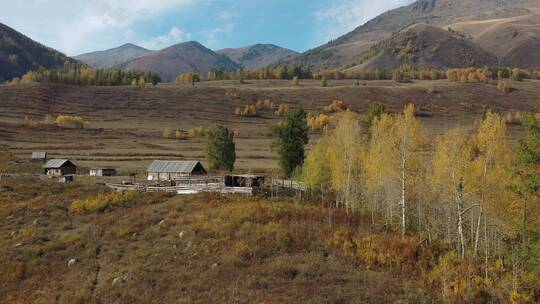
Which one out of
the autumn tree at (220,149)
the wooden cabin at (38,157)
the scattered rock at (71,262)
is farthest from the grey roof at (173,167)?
the scattered rock at (71,262)

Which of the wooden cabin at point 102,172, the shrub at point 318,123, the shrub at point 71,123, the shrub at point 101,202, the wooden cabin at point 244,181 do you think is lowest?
the shrub at point 101,202

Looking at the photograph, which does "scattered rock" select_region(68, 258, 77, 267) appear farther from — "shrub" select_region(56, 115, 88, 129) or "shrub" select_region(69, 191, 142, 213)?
"shrub" select_region(56, 115, 88, 129)

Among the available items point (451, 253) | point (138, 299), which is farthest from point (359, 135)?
point (138, 299)

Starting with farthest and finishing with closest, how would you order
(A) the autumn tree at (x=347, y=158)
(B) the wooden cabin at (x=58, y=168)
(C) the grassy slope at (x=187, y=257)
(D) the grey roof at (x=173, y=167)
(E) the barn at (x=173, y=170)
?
(B) the wooden cabin at (x=58, y=168) < (D) the grey roof at (x=173, y=167) < (E) the barn at (x=173, y=170) < (A) the autumn tree at (x=347, y=158) < (C) the grassy slope at (x=187, y=257)

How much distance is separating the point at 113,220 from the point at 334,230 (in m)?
20.3

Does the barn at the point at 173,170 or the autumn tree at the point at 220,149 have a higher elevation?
the autumn tree at the point at 220,149

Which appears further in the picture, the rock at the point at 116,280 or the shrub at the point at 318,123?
the shrub at the point at 318,123

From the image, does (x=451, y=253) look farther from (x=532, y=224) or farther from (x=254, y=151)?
(x=254, y=151)

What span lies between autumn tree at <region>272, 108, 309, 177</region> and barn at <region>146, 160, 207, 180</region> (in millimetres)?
14309

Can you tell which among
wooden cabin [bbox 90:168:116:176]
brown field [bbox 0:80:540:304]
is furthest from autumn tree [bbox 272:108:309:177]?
wooden cabin [bbox 90:168:116:176]

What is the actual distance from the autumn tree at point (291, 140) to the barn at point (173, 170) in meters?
14.3

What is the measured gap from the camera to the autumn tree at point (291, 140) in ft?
207

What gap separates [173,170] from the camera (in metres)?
71.4

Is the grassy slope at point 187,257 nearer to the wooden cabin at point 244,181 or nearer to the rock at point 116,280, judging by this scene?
the rock at point 116,280
